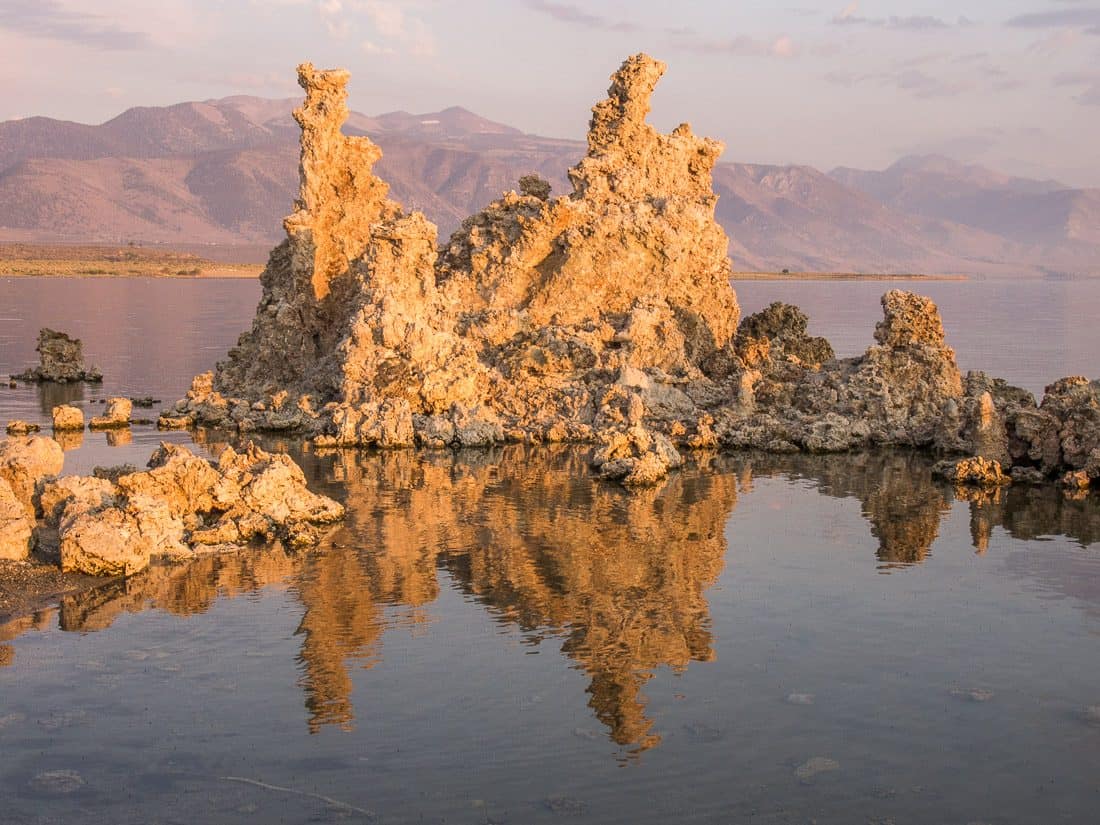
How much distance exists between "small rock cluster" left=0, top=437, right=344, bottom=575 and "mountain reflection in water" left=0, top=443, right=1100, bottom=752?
0.65 meters

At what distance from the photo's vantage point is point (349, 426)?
3844 centimetres

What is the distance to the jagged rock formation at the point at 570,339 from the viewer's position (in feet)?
130

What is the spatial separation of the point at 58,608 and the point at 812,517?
1635cm

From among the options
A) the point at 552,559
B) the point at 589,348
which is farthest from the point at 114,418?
the point at 552,559

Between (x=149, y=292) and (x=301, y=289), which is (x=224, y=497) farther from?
(x=149, y=292)

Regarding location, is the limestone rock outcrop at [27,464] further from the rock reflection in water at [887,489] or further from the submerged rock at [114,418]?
the rock reflection in water at [887,489]

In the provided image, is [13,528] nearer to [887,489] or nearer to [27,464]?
[27,464]

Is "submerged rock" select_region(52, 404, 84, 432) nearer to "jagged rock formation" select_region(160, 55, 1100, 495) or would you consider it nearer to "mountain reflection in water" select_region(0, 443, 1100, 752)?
"jagged rock formation" select_region(160, 55, 1100, 495)

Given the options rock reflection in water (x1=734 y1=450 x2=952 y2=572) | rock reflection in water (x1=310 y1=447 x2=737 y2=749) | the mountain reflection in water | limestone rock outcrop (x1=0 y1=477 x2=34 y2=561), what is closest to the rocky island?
rock reflection in water (x1=734 y1=450 x2=952 y2=572)

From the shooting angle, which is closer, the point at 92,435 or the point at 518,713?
the point at 518,713

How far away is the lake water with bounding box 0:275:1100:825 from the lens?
15227 mm

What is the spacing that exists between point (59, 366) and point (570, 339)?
24061 millimetres

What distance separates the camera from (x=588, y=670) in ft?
62.7

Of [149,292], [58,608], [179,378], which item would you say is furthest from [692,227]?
[149,292]
